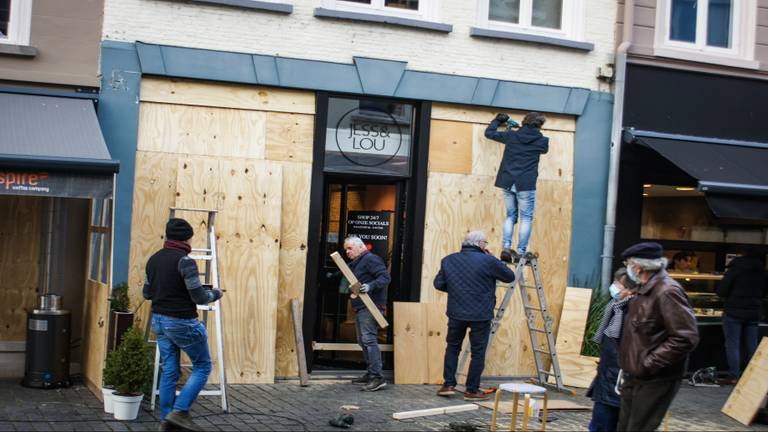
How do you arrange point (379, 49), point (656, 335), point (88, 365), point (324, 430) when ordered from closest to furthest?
point (656, 335) → point (324, 430) → point (88, 365) → point (379, 49)

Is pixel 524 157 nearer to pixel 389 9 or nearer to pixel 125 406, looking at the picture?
pixel 389 9

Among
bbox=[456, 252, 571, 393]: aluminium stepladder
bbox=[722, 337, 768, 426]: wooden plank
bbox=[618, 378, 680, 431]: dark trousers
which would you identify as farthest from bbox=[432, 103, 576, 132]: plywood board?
bbox=[618, 378, 680, 431]: dark trousers

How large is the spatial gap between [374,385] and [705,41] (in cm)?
659

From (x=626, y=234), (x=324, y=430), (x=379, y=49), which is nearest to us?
(x=324, y=430)

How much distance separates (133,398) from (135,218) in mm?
2514

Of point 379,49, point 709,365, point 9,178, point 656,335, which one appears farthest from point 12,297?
point 709,365

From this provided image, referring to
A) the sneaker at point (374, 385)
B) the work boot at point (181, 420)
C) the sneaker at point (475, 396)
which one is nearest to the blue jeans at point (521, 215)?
the sneaker at point (475, 396)

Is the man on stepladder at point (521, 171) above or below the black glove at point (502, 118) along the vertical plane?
below

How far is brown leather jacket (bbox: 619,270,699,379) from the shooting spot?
21.4ft

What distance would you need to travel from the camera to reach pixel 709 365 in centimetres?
1298

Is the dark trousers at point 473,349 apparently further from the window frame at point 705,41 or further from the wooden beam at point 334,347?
the window frame at point 705,41

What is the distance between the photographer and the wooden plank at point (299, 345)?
36.3 ft

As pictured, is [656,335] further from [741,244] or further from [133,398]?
[741,244]

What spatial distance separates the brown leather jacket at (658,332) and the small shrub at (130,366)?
14.0 feet
